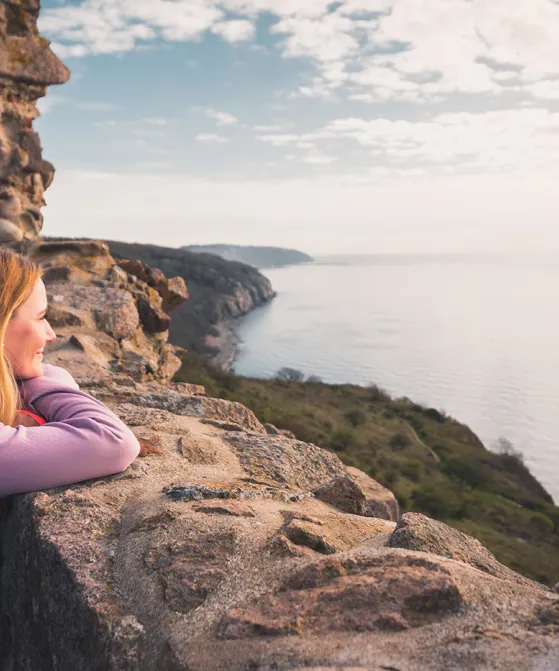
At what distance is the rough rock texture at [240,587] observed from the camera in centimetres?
141

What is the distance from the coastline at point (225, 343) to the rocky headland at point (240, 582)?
172 feet

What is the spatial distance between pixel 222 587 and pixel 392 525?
38.4 inches

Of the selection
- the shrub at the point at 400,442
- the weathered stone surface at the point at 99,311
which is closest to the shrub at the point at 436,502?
the shrub at the point at 400,442

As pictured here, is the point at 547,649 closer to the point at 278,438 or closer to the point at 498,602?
the point at 498,602

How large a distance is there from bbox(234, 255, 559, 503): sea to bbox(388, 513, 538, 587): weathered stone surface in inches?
1090

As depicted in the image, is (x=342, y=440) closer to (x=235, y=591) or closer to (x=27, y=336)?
(x=27, y=336)

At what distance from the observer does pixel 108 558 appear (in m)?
1.94

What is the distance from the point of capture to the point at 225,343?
225 ft

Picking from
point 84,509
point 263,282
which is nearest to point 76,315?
point 84,509

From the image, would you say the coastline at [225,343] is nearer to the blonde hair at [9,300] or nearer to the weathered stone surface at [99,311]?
the weathered stone surface at [99,311]

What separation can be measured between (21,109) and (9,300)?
8.59 metres

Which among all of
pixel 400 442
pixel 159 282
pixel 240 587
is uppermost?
pixel 159 282

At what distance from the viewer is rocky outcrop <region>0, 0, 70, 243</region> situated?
889cm

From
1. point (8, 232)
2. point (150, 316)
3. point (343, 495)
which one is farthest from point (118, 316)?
point (343, 495)
